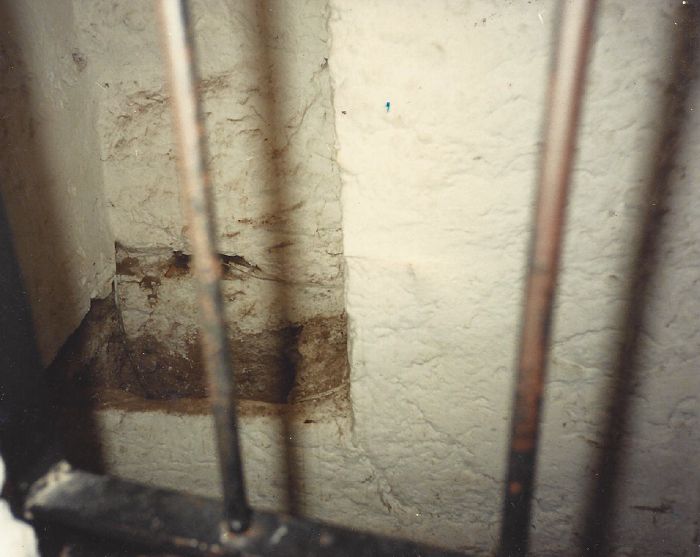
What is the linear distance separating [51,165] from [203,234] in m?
0.83

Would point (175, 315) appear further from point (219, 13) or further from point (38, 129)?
point (219, 13)

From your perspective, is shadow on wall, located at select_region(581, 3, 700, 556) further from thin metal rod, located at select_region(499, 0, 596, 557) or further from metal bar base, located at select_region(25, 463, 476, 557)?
metal bar base, located at select_region(25, 463, 476, 557)

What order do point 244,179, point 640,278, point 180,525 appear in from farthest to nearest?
point 244,179 < point 640,278 < point 180,525

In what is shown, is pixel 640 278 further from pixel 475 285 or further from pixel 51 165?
pixel 51 165

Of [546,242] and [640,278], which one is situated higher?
[546,242]

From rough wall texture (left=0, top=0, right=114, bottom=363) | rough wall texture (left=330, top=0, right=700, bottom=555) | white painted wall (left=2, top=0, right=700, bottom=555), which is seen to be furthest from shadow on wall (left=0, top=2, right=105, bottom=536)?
rough wall texture (left=330, top=0, right=700, bottom=555)

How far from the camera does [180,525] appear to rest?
1.58 ft

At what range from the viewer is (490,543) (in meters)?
1.02

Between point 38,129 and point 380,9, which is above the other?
point 380,9

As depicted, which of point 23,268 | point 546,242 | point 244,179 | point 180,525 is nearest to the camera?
point 546,242

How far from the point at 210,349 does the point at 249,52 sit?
2.72 ft

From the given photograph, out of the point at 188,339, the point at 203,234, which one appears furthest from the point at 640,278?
the point at 188,339

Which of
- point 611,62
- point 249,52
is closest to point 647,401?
point 611,62

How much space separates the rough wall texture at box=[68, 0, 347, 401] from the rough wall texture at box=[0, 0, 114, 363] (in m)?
0.05
